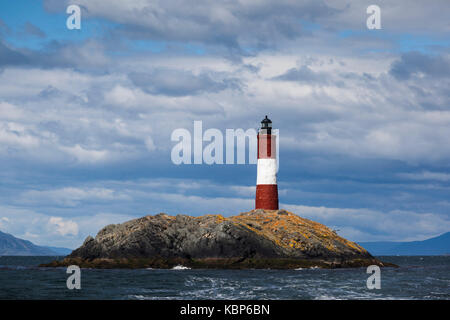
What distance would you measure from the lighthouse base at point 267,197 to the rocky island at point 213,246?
2.88 m

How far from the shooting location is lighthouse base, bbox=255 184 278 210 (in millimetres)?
73875

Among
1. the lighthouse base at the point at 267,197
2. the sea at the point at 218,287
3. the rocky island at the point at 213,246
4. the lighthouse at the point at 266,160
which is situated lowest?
the sea at the point at 218,287

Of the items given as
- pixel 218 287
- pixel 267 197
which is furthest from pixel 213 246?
pixel 218 287

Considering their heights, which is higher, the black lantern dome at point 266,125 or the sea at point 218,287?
the black lantern dome at point 266,125

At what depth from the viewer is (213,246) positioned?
65188 millimetres

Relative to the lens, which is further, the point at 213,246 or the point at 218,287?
the point at 213,246

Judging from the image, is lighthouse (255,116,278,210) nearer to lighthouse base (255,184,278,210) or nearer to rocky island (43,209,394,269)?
lighthouse base (255,184,278,210)

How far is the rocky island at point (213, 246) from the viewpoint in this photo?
64875mm

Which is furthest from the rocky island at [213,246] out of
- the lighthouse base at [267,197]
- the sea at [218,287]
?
the sea at [218,287]

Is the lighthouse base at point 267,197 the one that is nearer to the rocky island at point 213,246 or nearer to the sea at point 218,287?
the rocky island at point 213,246

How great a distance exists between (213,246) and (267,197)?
11714mm

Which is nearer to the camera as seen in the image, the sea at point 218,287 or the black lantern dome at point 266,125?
the sea at point 218,287

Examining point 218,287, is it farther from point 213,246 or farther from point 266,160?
point 266,160
